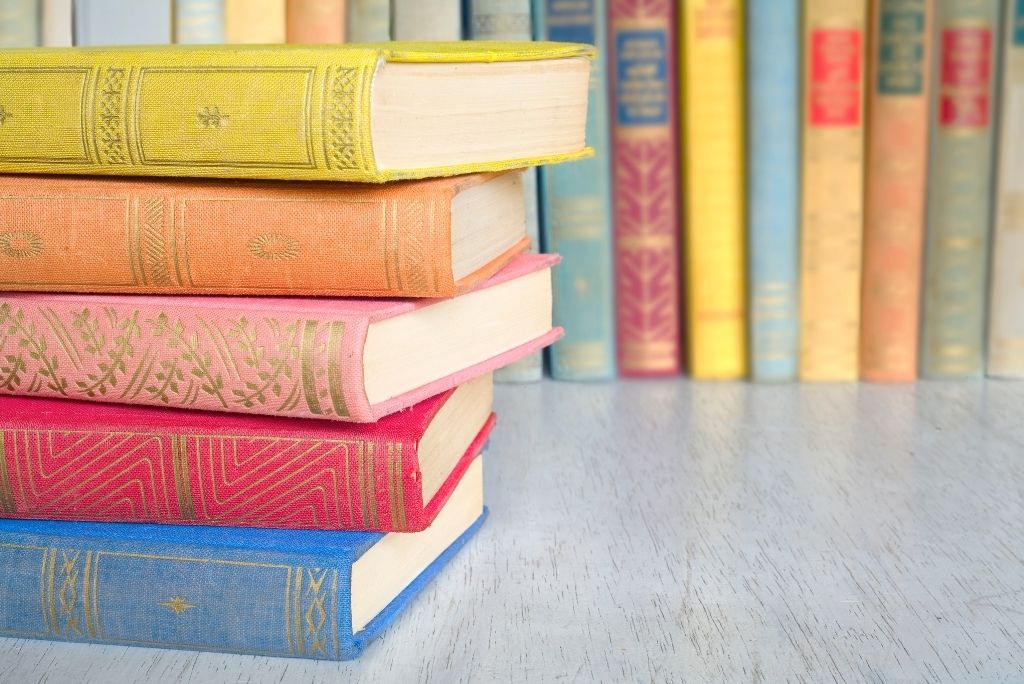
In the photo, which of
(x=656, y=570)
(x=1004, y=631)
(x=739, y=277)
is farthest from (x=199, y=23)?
(x=1004, y=631)

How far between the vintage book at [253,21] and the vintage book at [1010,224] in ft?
1.78

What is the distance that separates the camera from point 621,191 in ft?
3.49

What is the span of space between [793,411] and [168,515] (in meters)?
0.50

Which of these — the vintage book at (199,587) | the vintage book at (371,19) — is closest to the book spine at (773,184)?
the vintage book at (371,19)

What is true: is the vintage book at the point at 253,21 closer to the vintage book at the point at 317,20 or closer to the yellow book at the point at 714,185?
the vintage book at the point at 317,20

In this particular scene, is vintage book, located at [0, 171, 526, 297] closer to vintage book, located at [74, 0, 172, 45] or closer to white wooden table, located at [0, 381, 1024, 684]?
white wooden table, located at [0, 381, 1024, 684]

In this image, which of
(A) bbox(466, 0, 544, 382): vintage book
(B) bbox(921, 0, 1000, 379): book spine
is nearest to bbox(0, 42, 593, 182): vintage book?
(A) bbox(466, 0, 544, 382): vintage book

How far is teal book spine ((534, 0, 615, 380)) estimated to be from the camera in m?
1.03

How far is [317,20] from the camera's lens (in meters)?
1.04

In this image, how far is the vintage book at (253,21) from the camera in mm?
1030

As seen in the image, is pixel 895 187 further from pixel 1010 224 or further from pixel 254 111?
pixel 254 111

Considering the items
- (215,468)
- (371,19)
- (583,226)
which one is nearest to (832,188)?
(583,226)

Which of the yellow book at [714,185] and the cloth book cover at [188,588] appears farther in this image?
the yellow book at [714,185]

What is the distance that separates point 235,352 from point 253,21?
0.51m
